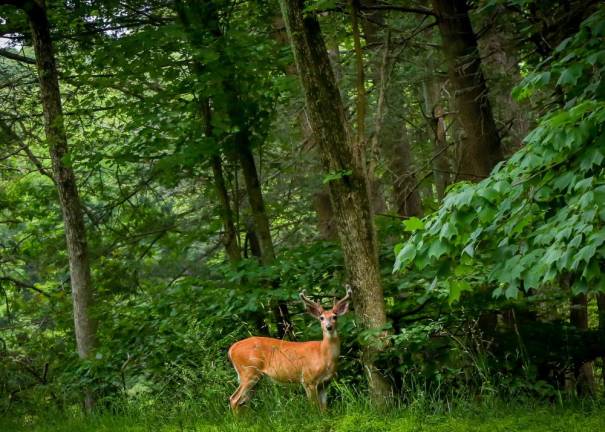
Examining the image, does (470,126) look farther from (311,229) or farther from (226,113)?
(311,229)

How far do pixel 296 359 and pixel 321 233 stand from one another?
6512 millimetres

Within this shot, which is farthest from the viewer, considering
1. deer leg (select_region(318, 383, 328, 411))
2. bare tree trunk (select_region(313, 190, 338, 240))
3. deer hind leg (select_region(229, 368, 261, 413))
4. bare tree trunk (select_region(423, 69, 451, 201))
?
bare tree trunk (select_region(313, 190, 338, 240))

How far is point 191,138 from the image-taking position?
1132 cm

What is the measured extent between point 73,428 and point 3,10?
21.2 feet

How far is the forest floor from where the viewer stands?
19.8 ft

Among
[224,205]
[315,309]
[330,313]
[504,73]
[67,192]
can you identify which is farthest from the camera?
[224,205]

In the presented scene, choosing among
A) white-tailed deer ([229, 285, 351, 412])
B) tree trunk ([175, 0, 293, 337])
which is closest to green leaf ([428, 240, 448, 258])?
white-tailed deer ([229, 285, 351, 412])

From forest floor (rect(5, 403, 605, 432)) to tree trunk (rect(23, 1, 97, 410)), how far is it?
3.55 m

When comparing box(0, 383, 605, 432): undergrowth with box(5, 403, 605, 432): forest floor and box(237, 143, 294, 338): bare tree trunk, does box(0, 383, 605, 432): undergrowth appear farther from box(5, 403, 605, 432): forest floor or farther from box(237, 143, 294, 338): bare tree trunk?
box(237, 143, 294, 338): bare tree trunk

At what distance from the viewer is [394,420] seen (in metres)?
6.48

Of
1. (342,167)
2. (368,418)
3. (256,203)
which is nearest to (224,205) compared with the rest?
(256,203)

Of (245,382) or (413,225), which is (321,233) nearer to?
(245,382)

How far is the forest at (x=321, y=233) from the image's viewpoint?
18.4ft

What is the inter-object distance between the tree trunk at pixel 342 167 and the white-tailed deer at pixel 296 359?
1.35ft
